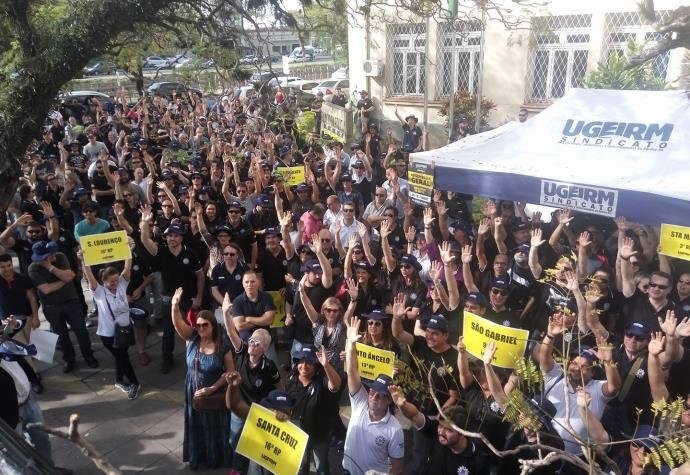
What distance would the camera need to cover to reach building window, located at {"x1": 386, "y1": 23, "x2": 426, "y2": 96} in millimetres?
14969

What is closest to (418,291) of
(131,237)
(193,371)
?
(193,371)

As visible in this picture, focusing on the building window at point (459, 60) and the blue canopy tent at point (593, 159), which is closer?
the blue canopy tent at point (593, 159)

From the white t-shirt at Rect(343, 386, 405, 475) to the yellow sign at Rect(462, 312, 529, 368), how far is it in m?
0.90

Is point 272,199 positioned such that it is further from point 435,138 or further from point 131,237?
point 435,138

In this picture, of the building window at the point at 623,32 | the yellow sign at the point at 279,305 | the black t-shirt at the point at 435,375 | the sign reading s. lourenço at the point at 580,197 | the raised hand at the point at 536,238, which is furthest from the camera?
the building window at the point at 623,32

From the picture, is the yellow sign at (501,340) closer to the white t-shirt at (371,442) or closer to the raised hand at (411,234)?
the white t-shirt at (371,442)

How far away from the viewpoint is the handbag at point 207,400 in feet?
14.0

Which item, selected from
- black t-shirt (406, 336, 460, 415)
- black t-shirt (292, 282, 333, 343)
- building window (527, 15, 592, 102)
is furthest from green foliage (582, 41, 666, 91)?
black t-shirt (406, 336, 460, 415)

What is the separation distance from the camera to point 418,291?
5.47 metres

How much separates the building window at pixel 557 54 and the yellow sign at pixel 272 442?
11084mm

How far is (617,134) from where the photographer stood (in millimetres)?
5234

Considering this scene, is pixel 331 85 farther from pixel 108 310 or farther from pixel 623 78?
pixel 108 310

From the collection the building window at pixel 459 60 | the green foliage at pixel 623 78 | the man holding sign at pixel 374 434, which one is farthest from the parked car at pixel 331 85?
the man holding sign at pixel 374 434

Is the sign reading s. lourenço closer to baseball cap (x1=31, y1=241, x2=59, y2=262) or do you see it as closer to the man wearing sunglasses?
the man wearing sunglasses
